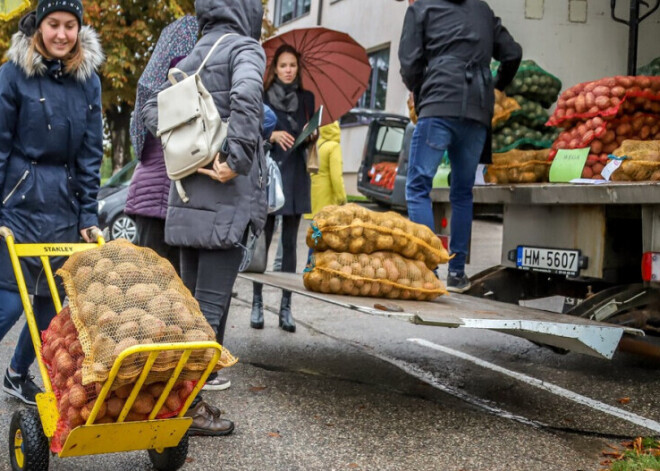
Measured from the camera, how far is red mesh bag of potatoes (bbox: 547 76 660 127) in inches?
240

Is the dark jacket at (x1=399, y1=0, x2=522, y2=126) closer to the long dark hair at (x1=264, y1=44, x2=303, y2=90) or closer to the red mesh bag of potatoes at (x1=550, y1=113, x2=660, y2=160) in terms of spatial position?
the red mesh bag of potatoes at (x1=550, y1=113, x2=660, y2=160)

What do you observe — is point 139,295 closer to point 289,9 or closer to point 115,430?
point 115,430

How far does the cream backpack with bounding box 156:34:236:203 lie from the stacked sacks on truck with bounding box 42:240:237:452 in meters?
0.66

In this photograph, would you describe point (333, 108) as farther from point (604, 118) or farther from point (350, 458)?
point (350, 458)

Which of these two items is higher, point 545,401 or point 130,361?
point 130,361

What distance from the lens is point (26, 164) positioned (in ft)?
14.1

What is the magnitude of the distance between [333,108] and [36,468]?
464 centimetres

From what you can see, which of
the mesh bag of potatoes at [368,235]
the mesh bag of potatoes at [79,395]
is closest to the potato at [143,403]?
the mesh bag of potatoes at [79,395]

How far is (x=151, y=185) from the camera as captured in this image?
531 cm

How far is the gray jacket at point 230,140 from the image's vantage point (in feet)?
12.9

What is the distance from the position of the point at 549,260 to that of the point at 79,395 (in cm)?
337

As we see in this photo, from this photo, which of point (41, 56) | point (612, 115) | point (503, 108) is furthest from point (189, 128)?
point (503, 108)

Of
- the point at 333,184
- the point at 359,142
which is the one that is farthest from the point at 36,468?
the point at 359,142

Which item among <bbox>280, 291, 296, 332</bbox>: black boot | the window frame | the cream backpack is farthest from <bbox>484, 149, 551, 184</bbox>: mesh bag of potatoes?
the window frame
